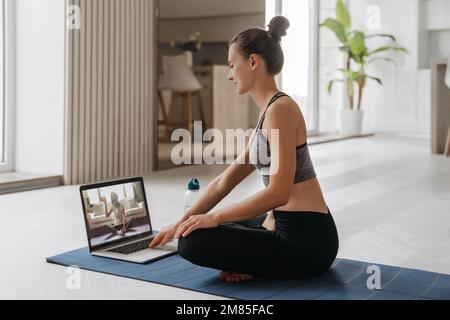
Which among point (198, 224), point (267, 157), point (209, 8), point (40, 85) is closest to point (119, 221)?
point (198, 224)

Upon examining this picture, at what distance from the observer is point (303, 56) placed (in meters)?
8.93

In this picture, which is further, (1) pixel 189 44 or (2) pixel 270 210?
(1) pixel 189 44

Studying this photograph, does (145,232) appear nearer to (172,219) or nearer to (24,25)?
(172,219)

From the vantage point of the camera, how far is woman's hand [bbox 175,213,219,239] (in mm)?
1991

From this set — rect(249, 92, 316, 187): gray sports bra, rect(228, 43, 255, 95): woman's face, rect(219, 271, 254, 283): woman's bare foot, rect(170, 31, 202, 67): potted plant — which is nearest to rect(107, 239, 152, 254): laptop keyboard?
rect(219, 271, 254, 283): woman's bare foot

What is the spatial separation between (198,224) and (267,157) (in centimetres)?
31

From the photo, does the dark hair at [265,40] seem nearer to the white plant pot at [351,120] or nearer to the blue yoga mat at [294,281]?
the blue yoga mat at [294,281]

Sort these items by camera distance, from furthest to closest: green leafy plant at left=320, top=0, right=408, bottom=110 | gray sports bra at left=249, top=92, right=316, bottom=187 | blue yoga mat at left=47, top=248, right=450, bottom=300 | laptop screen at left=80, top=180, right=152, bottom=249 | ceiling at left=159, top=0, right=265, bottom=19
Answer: green leafy plant at left=320, top=0, right=408, bottom=110 → ceiling at left=159, top=0, right=265, bottom=19 → laptop screen at left=80, top=180, right=152, bottom=249 → gray sports bra at left=249, top=92, right=316, bottom=187 → blue yoga mat at left=47, top=248, right=450, bottom=300

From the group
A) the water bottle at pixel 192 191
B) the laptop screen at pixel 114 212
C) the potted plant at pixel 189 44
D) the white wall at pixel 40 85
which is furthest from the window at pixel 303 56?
the laptop screen at pixel 114 212

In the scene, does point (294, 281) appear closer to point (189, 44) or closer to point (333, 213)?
point (333, 213)

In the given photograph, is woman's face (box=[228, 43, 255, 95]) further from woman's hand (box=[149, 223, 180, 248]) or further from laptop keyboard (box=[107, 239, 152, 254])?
laptop keyboard (box=[107, 239, 152, 254])

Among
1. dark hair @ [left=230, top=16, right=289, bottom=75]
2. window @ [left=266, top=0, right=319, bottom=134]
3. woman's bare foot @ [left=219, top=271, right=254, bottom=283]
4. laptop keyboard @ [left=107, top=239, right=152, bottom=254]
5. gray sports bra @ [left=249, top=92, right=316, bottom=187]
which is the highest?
window @ [left=266, top=0, right=319, bottom=134]
